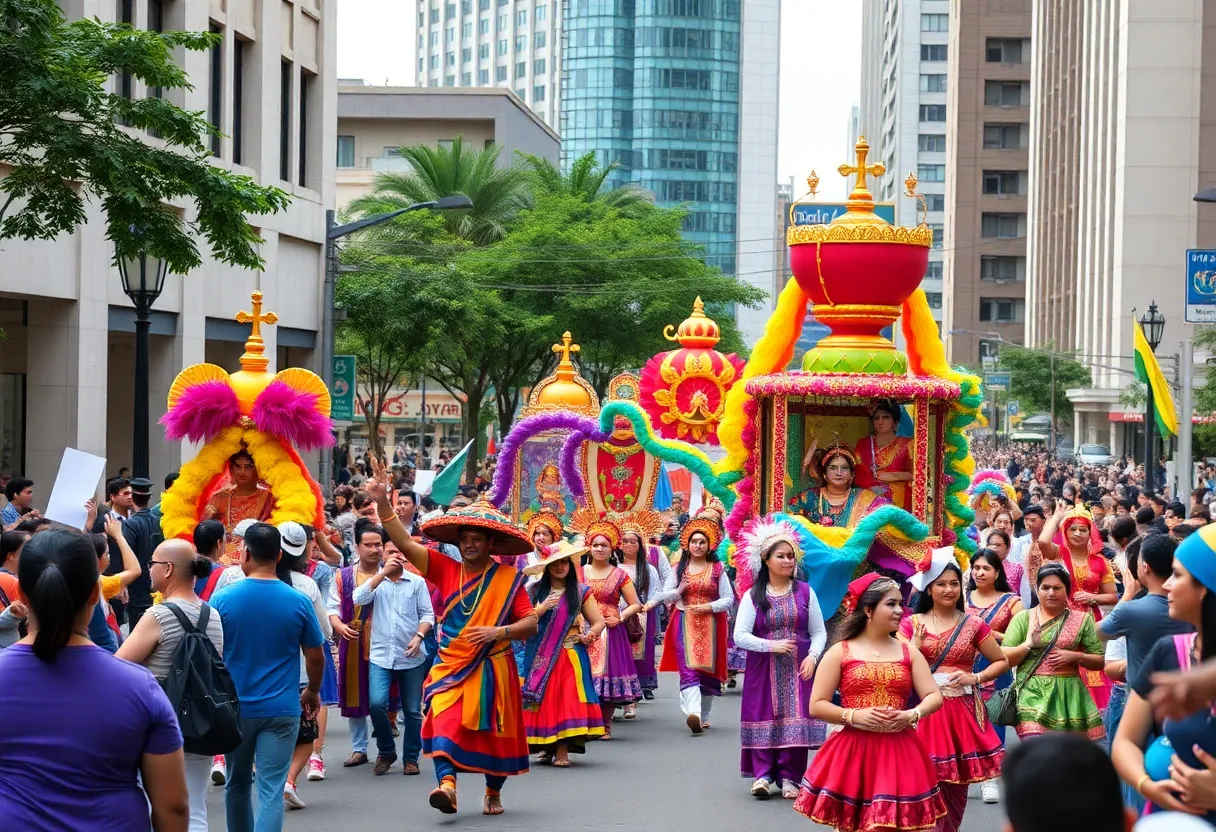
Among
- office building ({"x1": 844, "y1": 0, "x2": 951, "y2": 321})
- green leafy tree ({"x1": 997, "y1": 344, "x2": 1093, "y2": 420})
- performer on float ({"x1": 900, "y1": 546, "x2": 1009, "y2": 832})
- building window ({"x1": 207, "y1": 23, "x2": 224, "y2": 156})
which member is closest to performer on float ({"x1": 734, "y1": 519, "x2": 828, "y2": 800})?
performer on float ({"x1": 900, "y1": 546, "x2": 1009, "y2": 832})

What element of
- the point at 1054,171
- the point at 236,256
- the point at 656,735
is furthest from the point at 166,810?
the point at 1054,171

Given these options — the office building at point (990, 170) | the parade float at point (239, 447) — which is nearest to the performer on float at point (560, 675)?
the parade float at point (239, 447)

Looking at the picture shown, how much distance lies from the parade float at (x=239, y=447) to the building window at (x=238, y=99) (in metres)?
16.1

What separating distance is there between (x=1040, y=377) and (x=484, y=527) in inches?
2501

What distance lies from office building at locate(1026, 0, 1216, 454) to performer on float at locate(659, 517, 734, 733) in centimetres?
4571

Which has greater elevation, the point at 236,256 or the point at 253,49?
the point at 253,49

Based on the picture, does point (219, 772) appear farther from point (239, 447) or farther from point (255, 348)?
point (255, 348)

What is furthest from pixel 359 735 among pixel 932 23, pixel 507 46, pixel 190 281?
pixel 507 46

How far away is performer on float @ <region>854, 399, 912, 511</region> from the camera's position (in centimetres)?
1487

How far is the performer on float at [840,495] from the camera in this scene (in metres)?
14.2

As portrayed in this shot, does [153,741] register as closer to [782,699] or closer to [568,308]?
[782,699]

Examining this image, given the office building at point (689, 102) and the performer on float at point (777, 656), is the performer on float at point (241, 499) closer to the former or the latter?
the performer on float at point (777, 656)

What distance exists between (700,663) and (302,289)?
19.2 m

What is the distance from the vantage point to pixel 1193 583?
4910 millimetres
